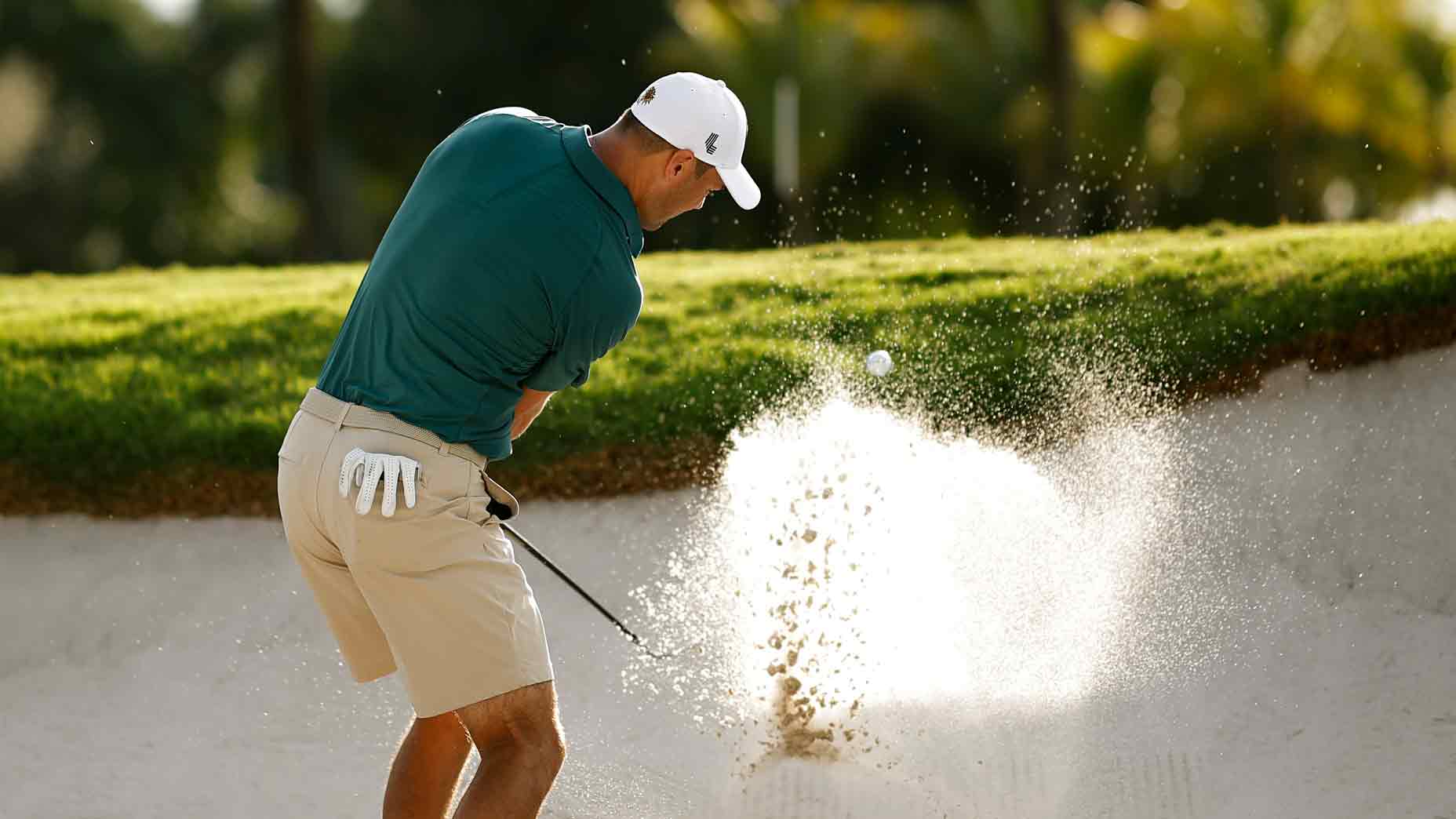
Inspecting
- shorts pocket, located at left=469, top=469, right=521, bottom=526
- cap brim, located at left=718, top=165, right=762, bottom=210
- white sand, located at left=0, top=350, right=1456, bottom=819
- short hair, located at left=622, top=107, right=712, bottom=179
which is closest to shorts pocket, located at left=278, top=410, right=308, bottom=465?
shorts pocket, located at left=469, top=469, right=521, bottom=526

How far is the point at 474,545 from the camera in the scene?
10.3 feet

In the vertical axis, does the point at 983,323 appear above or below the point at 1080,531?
above

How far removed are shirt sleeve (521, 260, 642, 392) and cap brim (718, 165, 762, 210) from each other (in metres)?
0.30

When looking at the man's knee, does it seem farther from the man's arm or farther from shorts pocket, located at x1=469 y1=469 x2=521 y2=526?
the man's arm

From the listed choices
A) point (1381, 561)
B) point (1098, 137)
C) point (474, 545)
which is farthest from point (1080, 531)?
point (1098, 137)

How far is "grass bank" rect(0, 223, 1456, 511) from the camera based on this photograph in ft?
20.7

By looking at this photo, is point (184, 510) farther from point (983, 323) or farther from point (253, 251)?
point (253, 251)

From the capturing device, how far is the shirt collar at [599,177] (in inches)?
122

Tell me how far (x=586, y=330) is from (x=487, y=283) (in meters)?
0.22

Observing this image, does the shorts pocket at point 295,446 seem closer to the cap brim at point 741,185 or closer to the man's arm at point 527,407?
the man's arm at point 527,407

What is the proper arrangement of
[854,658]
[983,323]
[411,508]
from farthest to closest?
[983,323]
[854,658]
[411,508]

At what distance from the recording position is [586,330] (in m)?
3.12

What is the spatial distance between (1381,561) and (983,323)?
1.95m

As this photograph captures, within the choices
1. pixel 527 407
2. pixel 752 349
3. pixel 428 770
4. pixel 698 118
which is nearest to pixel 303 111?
pixel 752 349
